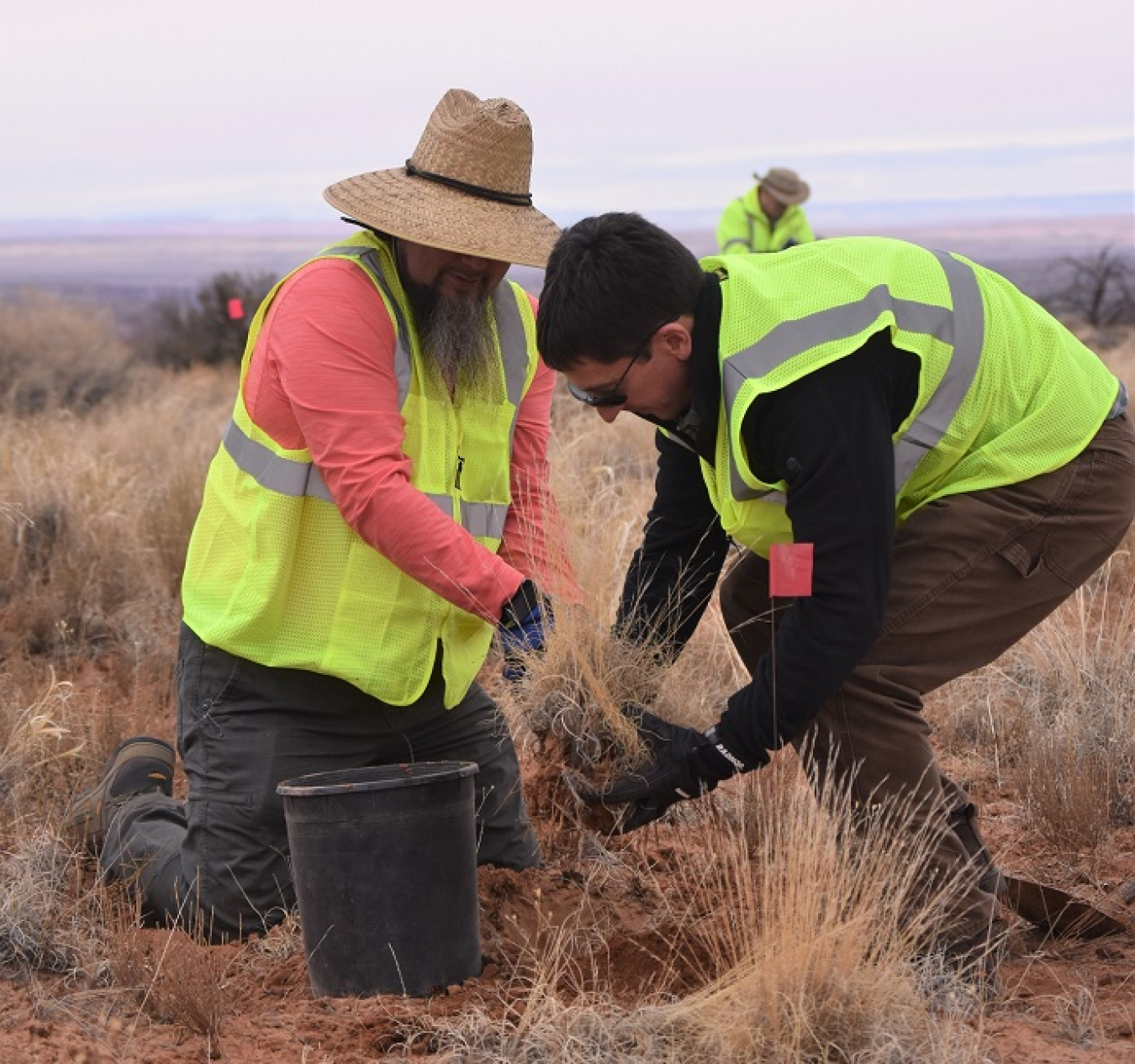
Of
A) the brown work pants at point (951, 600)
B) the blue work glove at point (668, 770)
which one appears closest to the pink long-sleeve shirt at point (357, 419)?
the blue work glove at point (668, 770)

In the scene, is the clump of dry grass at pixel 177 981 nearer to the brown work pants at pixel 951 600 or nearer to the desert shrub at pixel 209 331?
the brown work pants at pixel 951 600

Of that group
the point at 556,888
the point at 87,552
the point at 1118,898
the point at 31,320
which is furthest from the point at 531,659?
the point at 31,320

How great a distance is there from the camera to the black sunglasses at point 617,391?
3281 millimetres

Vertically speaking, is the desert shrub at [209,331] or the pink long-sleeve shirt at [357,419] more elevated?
the pink long-sleeve shirt at [357,419]

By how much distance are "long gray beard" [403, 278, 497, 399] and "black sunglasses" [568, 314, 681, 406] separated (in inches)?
27.4

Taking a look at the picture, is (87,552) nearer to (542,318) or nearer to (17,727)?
(17,727)

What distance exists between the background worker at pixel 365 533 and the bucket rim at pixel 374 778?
1.14 ft

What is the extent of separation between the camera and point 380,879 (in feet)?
11.5

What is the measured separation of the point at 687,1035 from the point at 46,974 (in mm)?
1537

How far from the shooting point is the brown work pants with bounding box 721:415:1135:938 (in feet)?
11.5

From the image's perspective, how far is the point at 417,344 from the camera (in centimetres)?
405

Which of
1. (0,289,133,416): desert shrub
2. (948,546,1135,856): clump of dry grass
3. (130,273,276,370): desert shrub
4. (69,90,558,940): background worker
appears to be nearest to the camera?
(69,90,558,940): background worker

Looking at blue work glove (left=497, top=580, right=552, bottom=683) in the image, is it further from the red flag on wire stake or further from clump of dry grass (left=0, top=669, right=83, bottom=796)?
clump of dry grass (left=0, top=669, right=83, bottom=796)

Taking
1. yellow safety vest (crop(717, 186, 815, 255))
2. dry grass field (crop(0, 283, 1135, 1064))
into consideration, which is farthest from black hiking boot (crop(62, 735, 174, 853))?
yellow safety vest (crop(717, 186, 815, 255))
